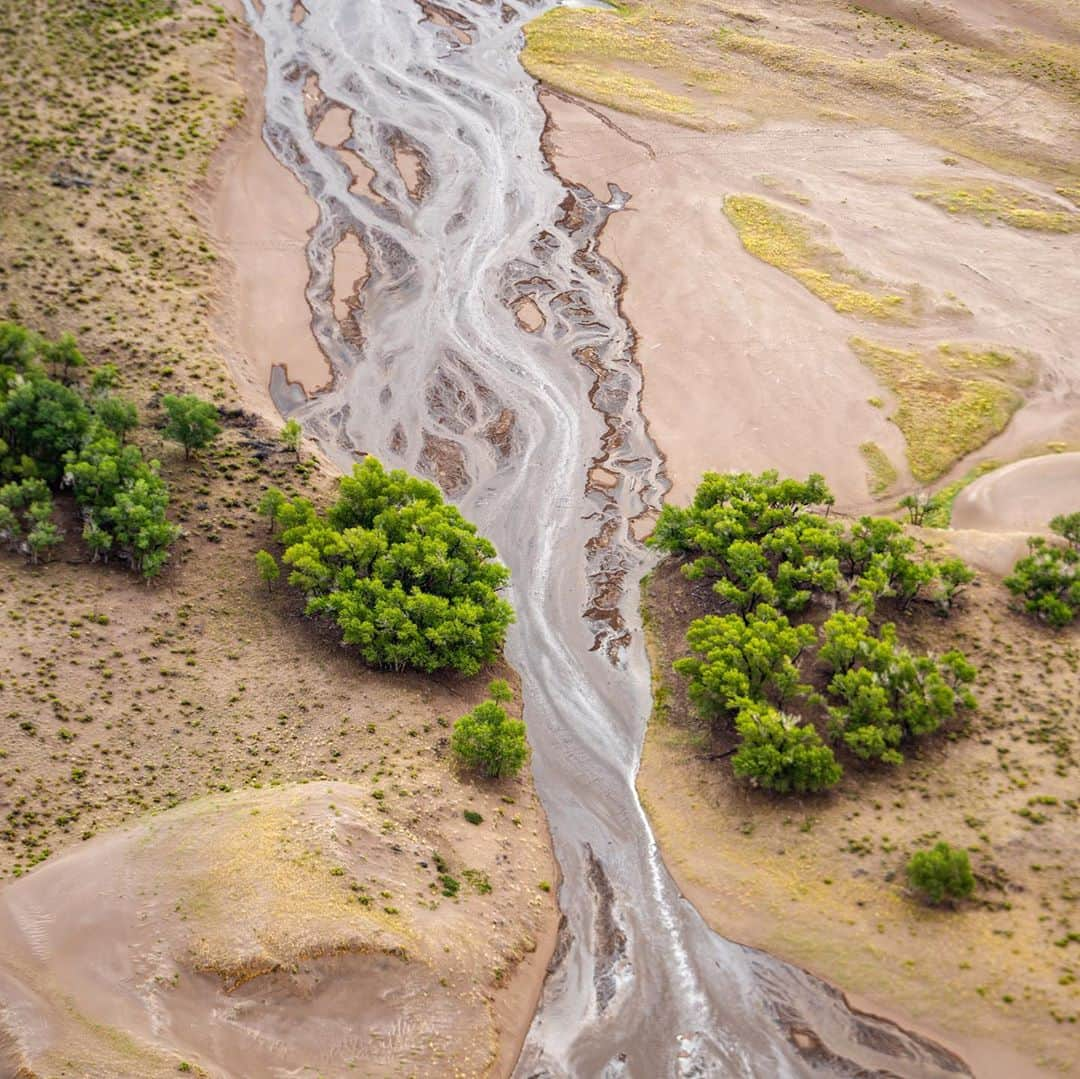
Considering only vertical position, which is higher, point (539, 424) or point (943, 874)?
point (943, 874)

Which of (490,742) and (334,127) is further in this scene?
(334,127)

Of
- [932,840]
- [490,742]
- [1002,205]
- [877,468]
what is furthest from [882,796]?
[1002,205]

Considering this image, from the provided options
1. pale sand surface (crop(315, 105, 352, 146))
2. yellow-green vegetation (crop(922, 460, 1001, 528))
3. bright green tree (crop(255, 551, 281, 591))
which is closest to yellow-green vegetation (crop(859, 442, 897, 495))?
yellow-green vegetation (crop(922, 460, 1001, 528))

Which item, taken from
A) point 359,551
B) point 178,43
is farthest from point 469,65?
point 359,551

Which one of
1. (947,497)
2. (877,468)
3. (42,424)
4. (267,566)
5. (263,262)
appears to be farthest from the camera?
(263,262)

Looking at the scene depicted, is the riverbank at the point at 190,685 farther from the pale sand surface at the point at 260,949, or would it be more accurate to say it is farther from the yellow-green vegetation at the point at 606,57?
the yellow-green vegetation at the point at 606,57

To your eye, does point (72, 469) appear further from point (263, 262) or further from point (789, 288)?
point (789, 288)

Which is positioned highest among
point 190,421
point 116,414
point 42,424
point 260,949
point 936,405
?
point 936,405
